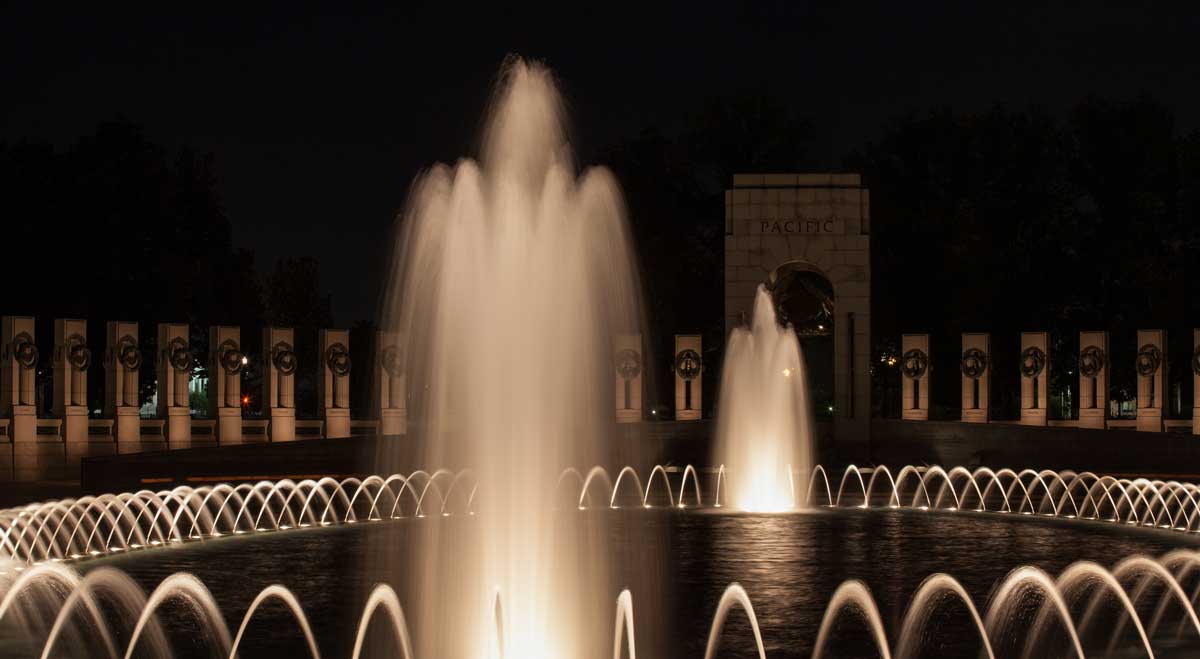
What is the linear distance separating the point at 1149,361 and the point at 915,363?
599cm

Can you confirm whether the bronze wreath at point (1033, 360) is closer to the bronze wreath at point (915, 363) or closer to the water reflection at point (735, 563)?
the bronze wreath at point (915, 363)

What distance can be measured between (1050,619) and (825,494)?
15791 millimetres

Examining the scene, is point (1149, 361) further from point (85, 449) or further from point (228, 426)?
point (85, 449)

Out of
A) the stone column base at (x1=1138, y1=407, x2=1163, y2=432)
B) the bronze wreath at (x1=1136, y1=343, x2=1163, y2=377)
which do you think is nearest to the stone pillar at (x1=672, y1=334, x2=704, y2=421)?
the bronze wreath at (x1=1136, y1=343, x2=1163, y2=377)

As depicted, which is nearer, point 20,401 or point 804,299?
point 20,401

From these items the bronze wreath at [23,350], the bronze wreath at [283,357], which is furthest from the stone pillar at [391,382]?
the bronze wreath at [23,350]

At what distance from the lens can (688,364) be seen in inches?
1538

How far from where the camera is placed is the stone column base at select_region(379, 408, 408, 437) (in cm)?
3831

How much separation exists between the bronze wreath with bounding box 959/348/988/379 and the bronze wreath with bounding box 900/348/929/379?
3.35 ft

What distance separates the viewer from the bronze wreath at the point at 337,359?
3819 cm

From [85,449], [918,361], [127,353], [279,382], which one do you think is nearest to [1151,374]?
[918,361]

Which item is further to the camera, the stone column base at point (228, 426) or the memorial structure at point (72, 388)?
the stone column base at point (228, 426)

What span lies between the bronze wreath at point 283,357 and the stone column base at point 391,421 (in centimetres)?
264

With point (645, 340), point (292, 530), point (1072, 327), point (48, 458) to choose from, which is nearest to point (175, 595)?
point (292, 530)
